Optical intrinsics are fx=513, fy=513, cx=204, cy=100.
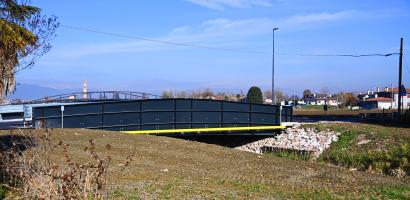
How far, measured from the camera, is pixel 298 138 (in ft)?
99.9

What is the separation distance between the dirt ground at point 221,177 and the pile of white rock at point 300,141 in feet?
32.7

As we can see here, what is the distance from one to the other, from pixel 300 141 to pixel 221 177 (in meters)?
18.1

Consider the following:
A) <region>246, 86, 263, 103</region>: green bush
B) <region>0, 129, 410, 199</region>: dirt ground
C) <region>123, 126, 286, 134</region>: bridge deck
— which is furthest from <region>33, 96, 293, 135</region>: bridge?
<region>246, 86, 263, 103</region>: green bush

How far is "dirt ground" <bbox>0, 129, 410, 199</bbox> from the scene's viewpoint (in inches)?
393

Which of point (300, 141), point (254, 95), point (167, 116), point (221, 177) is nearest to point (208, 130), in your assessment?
point (167, 116)

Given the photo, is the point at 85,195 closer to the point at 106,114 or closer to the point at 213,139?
the point at 106,114

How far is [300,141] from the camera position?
29.7 meters

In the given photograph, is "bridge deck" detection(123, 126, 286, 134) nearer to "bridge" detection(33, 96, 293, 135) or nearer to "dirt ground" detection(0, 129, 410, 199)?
"bridge" detection(33, 96, 293, 135)

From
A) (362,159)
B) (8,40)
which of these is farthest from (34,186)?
(362,159)

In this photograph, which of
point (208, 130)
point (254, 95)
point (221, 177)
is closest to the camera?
point (221, 177)

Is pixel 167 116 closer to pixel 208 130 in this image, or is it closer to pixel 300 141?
pixel 208 130

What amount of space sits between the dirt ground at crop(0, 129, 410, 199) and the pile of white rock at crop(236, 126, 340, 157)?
32.7 feet

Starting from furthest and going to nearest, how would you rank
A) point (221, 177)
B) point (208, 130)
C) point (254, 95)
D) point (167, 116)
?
point (254, 95), point (208, 130), point (167, 116), point (221, 177)

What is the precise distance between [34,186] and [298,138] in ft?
82.8
